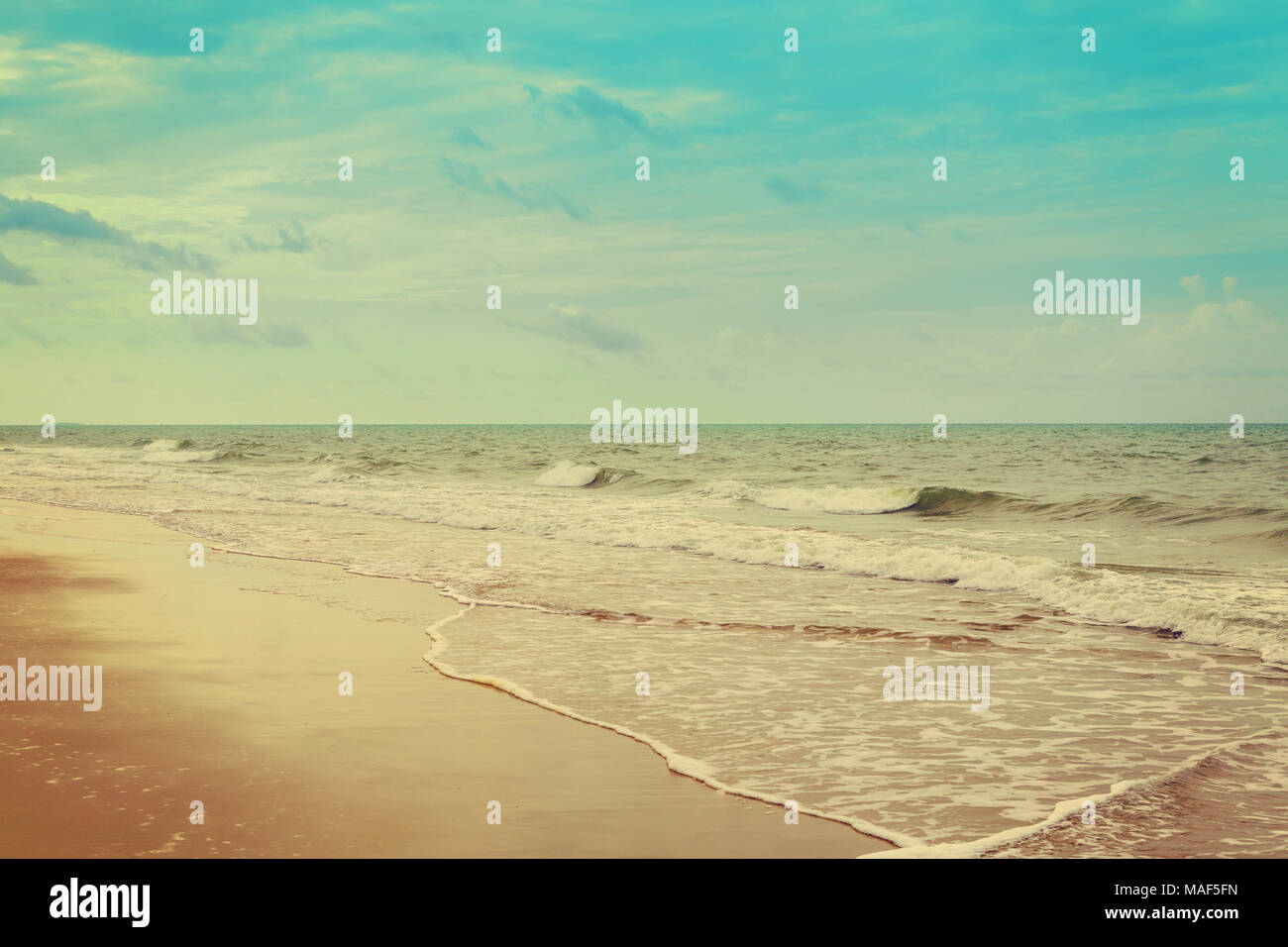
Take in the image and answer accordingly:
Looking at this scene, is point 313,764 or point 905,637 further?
point 905,637

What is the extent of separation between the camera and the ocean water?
6332 mm

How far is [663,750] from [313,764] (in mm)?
2462

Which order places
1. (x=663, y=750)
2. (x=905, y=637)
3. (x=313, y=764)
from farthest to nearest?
(x=905, y=637) → (x=663, y=750) → (x=313, y=764)

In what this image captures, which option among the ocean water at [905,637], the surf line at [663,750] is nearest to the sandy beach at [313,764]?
the surf line at [663,750]

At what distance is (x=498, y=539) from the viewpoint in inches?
869

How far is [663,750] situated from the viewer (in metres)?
7.24

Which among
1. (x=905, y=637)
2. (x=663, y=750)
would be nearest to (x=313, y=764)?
(x=663, y=750)

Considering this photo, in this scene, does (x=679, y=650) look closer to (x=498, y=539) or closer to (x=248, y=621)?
(x=248, y=621)

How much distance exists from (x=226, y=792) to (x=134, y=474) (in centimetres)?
4484

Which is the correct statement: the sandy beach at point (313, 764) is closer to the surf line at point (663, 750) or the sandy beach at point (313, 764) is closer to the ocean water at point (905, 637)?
the surf line at point (663, 750)

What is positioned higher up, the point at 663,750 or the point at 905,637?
the point at 905,637

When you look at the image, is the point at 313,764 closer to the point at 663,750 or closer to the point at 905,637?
the point at 663,750

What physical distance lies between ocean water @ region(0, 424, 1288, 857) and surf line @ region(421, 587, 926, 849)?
1.9 inches

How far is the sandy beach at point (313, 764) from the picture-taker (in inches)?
213
